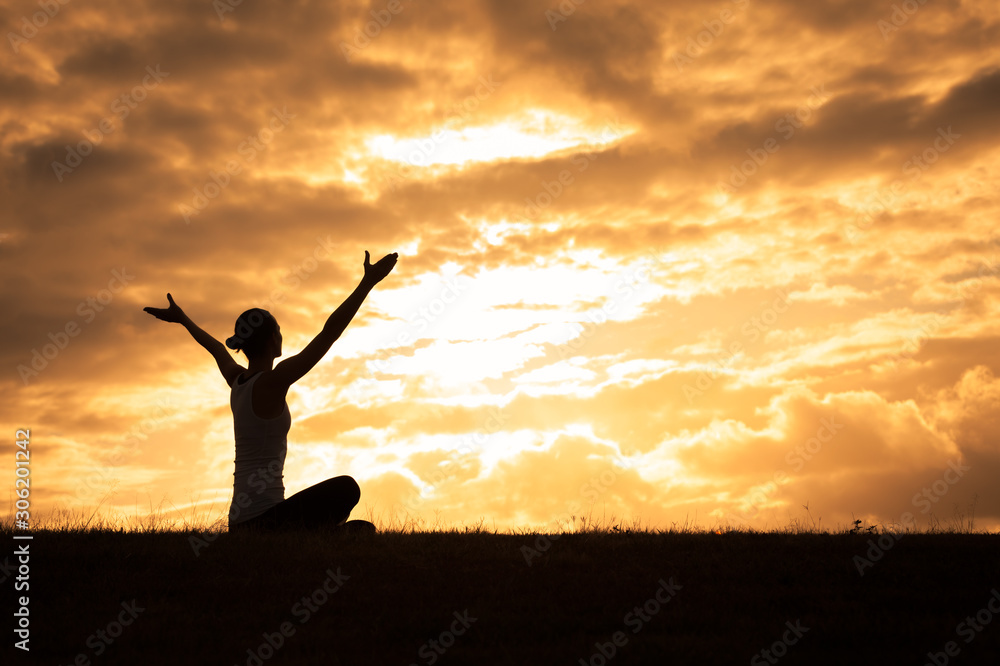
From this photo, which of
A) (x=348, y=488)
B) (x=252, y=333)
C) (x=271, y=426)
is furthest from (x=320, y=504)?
(x=252, y=333)

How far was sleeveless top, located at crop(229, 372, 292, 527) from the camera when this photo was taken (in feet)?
29.7

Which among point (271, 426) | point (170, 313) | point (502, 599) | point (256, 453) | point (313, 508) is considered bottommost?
point (502, 599)

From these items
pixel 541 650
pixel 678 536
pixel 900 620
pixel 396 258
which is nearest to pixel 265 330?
pixel 396 258

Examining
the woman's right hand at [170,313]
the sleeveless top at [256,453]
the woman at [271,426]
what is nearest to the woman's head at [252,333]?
the woman at [271,426]

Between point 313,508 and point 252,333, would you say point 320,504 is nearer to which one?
point 313,508

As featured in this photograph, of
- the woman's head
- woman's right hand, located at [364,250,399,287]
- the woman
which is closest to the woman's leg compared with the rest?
the woman

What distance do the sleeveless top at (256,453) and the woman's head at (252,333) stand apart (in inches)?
14.7

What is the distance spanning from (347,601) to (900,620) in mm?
5554

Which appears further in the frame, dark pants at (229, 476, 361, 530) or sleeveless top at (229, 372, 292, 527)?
dark pants at (229, 476, 361, 530)

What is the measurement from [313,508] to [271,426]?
61.6 inches

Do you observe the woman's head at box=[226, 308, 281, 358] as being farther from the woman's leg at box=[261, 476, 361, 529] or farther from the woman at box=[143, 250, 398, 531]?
the woman's leg at box=[261, 476, 361, 529]

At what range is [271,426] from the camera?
9.05 metres

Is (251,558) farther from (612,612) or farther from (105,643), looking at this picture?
(612,612)

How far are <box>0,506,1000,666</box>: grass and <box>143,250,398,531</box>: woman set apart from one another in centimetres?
38
